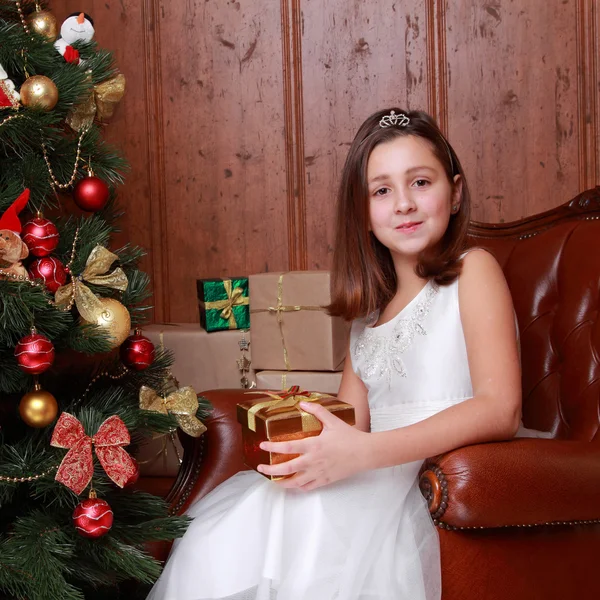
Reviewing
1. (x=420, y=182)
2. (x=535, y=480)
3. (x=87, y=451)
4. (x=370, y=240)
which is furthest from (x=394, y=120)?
(x=87, y=451)

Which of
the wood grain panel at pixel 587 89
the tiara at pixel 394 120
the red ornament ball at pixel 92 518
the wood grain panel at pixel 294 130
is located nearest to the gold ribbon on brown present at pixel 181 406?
the red ornament ball at pixel 92 518

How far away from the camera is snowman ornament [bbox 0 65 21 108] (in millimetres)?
1338

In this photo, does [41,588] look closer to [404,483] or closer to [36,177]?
[404,483]

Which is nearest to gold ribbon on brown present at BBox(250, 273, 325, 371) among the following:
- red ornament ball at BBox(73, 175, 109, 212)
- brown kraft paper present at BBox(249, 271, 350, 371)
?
brown kraft paper present at BBox(249, 271, 350, 371)

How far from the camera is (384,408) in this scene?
59.9 inches

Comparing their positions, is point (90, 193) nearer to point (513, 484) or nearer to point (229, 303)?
point (229, 303)

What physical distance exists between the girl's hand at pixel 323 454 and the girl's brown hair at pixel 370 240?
0.42 m

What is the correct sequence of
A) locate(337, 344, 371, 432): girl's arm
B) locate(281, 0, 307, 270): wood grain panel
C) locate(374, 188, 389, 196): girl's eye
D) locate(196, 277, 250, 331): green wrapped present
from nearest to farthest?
locate(374, 188, 389, 196): girl's eye < locate(337, 344, 371, 432): girl's arm < locate(196, 277, 250, 331): green wrapped present < locate(281, 0, 307, 270): wood grain panel

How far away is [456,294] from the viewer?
143 centimetres

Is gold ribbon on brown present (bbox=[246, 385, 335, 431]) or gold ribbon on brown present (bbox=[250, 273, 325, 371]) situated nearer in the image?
gold ribbon on brown present (bbox=[246, 385, 335, 431])

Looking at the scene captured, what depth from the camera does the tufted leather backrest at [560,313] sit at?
1.49 m

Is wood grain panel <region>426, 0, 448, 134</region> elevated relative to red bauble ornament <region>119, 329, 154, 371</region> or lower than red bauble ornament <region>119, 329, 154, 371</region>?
elevated

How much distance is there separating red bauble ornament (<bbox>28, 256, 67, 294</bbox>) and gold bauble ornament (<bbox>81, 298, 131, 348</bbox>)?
93 mm

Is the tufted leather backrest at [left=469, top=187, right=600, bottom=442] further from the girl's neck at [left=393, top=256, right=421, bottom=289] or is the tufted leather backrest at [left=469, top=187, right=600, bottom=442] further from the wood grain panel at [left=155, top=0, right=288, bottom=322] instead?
the wood grain panel at [left=155, top=0, right=288, bottom=322]
